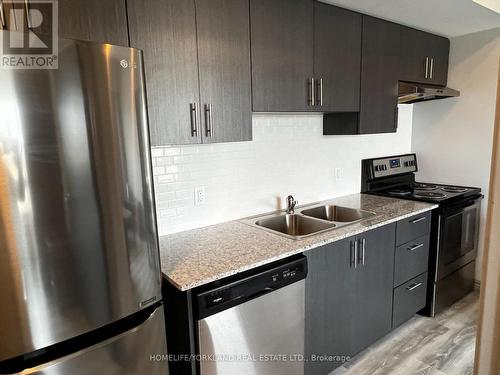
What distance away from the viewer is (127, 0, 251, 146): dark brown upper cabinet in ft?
4.94

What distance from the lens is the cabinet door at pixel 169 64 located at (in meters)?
1.47

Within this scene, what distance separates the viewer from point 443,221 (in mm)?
2639

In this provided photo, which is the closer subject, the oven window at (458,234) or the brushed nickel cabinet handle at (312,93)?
the brushed nickel cabinet handle at (312,93)

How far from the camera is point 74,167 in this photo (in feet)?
3.34

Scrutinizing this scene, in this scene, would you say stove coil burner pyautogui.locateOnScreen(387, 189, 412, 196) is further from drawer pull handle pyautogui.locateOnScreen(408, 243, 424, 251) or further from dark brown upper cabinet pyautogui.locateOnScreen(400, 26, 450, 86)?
dark brown upper cabinet pyautogui.locateOnScreen(400, 26, 450, 86)

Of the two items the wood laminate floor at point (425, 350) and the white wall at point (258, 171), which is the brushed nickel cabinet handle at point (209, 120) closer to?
the white wall at point (258, 171)

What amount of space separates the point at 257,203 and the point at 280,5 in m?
1.28

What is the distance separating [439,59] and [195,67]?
8.32 ft

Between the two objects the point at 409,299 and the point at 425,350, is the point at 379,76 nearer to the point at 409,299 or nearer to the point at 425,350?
the point at 409,299

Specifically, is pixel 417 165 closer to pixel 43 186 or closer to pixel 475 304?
pixel 475 304

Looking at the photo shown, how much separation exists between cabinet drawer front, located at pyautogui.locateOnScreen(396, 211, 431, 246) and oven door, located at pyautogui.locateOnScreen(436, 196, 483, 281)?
0.13 meters

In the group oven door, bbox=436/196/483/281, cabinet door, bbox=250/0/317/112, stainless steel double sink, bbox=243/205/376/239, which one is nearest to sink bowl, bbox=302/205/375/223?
stainless steel double sink, bbox=243/205/376/239

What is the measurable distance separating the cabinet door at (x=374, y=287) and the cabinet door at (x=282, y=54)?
983 mm

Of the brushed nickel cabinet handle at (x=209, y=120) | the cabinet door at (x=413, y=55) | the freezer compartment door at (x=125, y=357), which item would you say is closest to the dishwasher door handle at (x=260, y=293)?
the freezer compartment door at (x=125, y=357)
